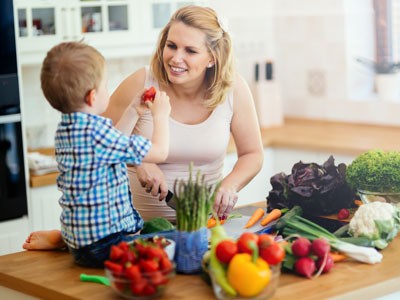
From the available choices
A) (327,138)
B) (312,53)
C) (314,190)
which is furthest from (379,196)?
(312,53)

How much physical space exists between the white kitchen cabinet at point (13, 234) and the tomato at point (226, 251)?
2048 mm

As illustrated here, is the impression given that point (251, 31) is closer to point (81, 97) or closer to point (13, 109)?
point (13, 109)

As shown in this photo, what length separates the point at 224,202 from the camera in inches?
92.6

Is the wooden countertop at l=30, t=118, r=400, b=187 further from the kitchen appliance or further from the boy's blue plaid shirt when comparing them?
the boy's blue plaid shirt

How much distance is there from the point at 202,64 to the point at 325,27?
239 centimetres

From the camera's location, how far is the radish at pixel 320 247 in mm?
1851

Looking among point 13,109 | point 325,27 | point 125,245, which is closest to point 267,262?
point 125,245

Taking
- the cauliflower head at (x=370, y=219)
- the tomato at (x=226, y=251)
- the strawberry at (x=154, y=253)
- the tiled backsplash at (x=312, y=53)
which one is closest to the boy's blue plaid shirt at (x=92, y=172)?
the strawberry at (x=154, y=253)

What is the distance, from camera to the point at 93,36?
3906mm

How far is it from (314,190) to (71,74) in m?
0.99

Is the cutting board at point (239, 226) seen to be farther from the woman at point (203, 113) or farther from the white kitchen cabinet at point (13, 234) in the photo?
the white kitchen cabinet at point (13, 234)

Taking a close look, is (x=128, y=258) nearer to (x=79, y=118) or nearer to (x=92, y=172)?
(x=92, y=172)

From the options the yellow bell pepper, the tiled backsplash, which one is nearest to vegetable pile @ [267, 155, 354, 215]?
the yellow bell pepper

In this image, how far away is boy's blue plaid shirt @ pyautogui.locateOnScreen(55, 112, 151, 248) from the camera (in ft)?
5.95
